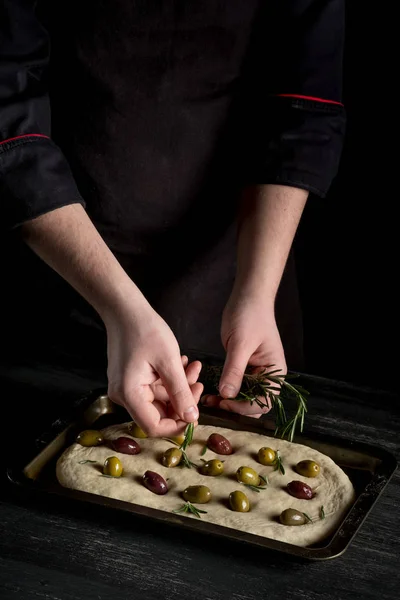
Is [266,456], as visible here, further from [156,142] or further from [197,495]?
[156,142]

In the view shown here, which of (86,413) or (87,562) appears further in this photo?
(86,413)

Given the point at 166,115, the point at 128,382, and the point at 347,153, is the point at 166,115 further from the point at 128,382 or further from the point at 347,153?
the point at 347,153

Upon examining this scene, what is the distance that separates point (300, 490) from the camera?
1.46 meters

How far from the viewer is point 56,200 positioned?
178cm

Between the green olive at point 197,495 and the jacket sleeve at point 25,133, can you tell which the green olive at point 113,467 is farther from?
the jacket sleeve at point 25,133

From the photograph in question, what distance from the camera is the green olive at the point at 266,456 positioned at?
5.09ft

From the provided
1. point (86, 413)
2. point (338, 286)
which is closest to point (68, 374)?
point (86, 413)

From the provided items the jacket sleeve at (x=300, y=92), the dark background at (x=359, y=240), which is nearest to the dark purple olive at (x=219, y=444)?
the jacket sleeve at (x=300, y=92)

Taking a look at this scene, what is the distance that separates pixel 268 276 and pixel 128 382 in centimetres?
53

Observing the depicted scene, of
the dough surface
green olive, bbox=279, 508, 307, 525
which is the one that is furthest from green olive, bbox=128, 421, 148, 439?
green olive, bbox=279, 508, 307, 525

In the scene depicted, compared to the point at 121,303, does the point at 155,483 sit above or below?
below

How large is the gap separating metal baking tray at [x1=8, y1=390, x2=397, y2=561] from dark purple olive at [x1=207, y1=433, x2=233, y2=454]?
0.09 m

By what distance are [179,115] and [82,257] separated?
0.61 metres

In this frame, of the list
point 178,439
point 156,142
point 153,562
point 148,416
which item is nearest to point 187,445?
point 178,439
